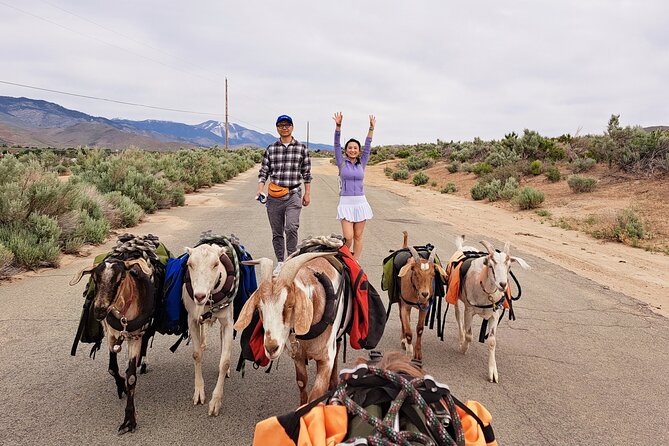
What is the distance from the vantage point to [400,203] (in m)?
19.0

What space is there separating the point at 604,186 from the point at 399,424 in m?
20.4

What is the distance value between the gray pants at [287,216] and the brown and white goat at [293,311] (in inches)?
136

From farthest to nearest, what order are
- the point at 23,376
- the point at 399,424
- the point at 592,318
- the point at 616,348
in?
the point at 592,318 < the point at 616,348 < the point at 23,376 < the point at 399,424

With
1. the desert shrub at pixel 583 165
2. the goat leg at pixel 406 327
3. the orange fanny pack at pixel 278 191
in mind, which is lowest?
the goat leg at pixel 406 327

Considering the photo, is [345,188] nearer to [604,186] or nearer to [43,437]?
[43,437]

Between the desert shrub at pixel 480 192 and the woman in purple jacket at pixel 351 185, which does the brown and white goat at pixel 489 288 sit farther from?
Answer: the desert shrub at pixel 480 192

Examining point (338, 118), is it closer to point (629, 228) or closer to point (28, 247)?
point (28, 247)

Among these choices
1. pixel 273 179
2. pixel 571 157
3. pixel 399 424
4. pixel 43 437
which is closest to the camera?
pixel 399 424

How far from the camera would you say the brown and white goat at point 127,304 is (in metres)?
3.12

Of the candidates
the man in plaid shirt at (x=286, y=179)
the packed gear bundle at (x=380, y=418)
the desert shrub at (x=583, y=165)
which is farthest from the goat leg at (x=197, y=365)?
the desert shrub at (x=583, y=165)

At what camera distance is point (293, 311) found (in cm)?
250

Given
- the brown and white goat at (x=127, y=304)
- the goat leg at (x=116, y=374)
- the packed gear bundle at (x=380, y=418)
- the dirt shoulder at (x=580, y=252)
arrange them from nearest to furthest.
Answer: the packed gear bundle at (x=380, y=418) < the brown and white goat at (x=127, y=304) < the goat leg at (x=116, y=374) < the dirt shoulder at (x=580, y=252)

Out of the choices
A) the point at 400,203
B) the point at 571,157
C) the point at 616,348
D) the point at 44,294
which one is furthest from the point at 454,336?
the point at 571,157

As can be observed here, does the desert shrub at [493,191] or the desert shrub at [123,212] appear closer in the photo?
the desert shrub at [123,212]
